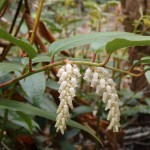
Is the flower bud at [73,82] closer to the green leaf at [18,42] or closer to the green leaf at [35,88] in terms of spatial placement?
the green leaf at [18,42]

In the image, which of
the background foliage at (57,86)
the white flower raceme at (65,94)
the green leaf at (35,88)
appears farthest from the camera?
the green leaf at (35,88)

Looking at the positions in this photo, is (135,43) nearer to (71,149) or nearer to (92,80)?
(92,80)

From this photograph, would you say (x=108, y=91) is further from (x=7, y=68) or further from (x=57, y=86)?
(x=57, y=86)

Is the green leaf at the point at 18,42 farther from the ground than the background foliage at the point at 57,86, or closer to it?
farther from the ground

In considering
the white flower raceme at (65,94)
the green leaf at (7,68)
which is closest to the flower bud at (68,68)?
the white flower raceme at (65,94)

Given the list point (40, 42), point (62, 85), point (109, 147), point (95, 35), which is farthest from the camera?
point (109, 147)

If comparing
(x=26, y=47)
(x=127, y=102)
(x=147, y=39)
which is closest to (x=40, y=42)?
(x=127, y=102)

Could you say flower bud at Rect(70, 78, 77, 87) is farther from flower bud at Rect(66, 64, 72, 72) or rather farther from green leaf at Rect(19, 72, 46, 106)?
green leaf at Rect(19, 72, 46, 106)
